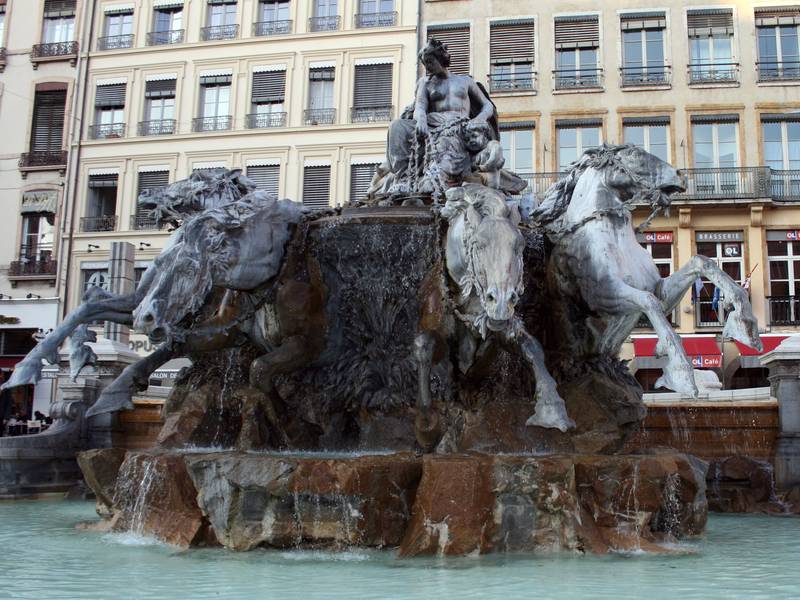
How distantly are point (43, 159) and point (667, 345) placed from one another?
32.4 m

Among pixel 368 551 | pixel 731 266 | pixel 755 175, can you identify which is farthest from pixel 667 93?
pixel 368 551

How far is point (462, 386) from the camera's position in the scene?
320 inches

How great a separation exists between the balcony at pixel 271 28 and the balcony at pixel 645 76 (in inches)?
503

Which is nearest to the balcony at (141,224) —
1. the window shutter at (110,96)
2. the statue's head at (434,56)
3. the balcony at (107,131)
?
the balcony at (107,131)

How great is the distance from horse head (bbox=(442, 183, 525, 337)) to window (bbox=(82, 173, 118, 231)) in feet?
93.1

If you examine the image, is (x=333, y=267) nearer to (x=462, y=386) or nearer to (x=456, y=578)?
(x=462, y=386)

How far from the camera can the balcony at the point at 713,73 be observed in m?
29.6

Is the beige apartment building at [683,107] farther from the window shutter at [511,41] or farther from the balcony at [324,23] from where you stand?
the balcony at [324,23]


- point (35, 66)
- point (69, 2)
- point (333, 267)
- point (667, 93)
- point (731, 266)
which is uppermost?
point (69, 2)

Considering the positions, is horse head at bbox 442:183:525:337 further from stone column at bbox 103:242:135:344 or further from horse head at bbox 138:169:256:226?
stone column at bbox 103:242:135:344

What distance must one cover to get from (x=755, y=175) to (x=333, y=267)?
23477 millimetres

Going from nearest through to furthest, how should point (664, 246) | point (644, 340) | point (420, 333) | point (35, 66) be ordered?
point (420, 333) → point (644, 340) → point (664, 246) → point (35, 66)

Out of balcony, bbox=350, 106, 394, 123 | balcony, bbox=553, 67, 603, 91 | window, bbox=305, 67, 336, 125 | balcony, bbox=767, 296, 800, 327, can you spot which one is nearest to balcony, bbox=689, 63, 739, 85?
balcony, bbox=553, 67, 603, 91

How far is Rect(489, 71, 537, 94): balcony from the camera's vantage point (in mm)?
31078
